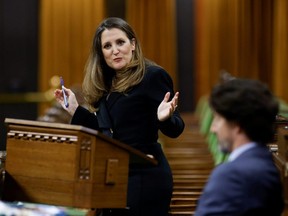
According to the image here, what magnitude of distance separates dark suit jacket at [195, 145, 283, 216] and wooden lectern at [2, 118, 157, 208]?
695 mm

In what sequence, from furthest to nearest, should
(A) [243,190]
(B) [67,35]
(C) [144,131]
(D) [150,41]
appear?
1. (D) [150,41]
2. (B) [67,35]
3. (C) [144,131]
4. (A) [243,190]

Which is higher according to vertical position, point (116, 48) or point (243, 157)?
point (116, 48)

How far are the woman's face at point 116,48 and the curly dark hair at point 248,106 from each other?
3.64 feet

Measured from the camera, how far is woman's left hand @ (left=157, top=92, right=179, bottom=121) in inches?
128

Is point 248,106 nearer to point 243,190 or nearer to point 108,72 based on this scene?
point 243,190

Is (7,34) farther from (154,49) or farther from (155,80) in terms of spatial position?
(155,80)

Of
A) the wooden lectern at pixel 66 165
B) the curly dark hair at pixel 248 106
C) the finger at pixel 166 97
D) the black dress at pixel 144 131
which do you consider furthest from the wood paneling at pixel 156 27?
the curly dark hair at pixel 248 106

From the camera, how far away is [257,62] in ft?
40.0

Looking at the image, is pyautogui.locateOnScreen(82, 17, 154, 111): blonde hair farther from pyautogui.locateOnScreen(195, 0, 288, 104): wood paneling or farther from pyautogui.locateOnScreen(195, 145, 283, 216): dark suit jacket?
pyautogui.locateOnScreen(195, 0, 288, 104): wood paneling

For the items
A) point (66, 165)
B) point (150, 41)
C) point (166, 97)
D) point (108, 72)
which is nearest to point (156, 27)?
point (150, 41)

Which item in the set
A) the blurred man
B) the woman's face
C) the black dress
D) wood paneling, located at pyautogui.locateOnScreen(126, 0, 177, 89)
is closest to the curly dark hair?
the blurred man

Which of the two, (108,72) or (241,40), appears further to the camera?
(241,40)

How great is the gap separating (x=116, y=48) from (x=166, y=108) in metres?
0.44

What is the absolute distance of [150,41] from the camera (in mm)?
12781
